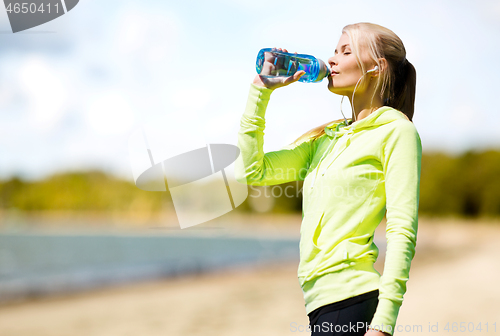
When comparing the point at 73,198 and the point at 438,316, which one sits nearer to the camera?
the point at 438,316

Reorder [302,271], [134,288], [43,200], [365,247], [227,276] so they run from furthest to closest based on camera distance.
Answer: [43,200]
[227,276]
[134,288]
[302,271]
[365,247]

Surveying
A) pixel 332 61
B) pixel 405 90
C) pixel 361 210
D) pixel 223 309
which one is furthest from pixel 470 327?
pixel 332 61

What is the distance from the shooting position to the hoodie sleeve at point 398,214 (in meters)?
1.45

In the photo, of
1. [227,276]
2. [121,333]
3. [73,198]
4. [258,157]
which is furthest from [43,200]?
[258,157]

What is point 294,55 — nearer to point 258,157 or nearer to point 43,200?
point 258,157

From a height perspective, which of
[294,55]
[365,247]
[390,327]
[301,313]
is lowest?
[301,313]

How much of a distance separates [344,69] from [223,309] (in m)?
8.20

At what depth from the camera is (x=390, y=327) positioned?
4.69ft

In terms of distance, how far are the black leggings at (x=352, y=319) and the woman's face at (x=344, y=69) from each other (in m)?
0.79

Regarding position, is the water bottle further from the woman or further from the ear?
the ear

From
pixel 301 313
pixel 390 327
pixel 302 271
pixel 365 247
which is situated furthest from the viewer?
pixel 301 313

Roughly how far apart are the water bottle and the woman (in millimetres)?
45

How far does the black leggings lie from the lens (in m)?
1.55

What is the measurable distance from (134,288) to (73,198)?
308ft
